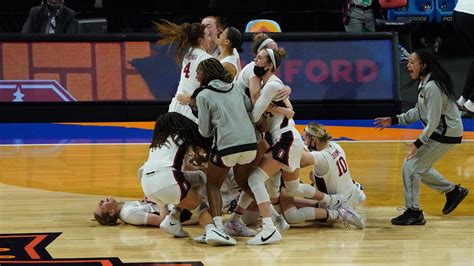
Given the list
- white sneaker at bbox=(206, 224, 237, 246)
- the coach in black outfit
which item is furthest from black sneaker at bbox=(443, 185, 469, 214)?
the coach in black outfit

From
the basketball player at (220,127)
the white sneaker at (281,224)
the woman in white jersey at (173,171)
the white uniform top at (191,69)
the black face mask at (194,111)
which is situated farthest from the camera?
the white uniform top at (191,69)

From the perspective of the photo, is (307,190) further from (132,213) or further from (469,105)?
(469,105)

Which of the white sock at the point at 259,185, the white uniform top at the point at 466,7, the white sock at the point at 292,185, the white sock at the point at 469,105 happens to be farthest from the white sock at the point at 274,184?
the white uniform top at the point at 466,7

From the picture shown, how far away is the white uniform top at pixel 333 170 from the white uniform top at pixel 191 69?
1175 millimetres

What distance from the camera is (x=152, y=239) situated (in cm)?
850

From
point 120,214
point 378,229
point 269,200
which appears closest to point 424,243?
point 378,229

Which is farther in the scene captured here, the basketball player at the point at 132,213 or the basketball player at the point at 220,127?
the basketball player at the point at 132,213

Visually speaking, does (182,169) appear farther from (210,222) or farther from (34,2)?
(34,2)

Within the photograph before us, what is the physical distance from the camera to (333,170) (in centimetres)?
899

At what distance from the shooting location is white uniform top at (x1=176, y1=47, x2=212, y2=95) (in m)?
8.95

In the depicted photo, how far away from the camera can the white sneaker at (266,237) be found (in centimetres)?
823

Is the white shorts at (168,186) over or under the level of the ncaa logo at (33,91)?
over

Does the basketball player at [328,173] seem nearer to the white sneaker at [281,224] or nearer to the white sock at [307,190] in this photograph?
the white sock at [307,190]

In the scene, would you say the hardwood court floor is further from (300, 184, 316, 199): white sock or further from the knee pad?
(300, 184, 316, 199): white sock
